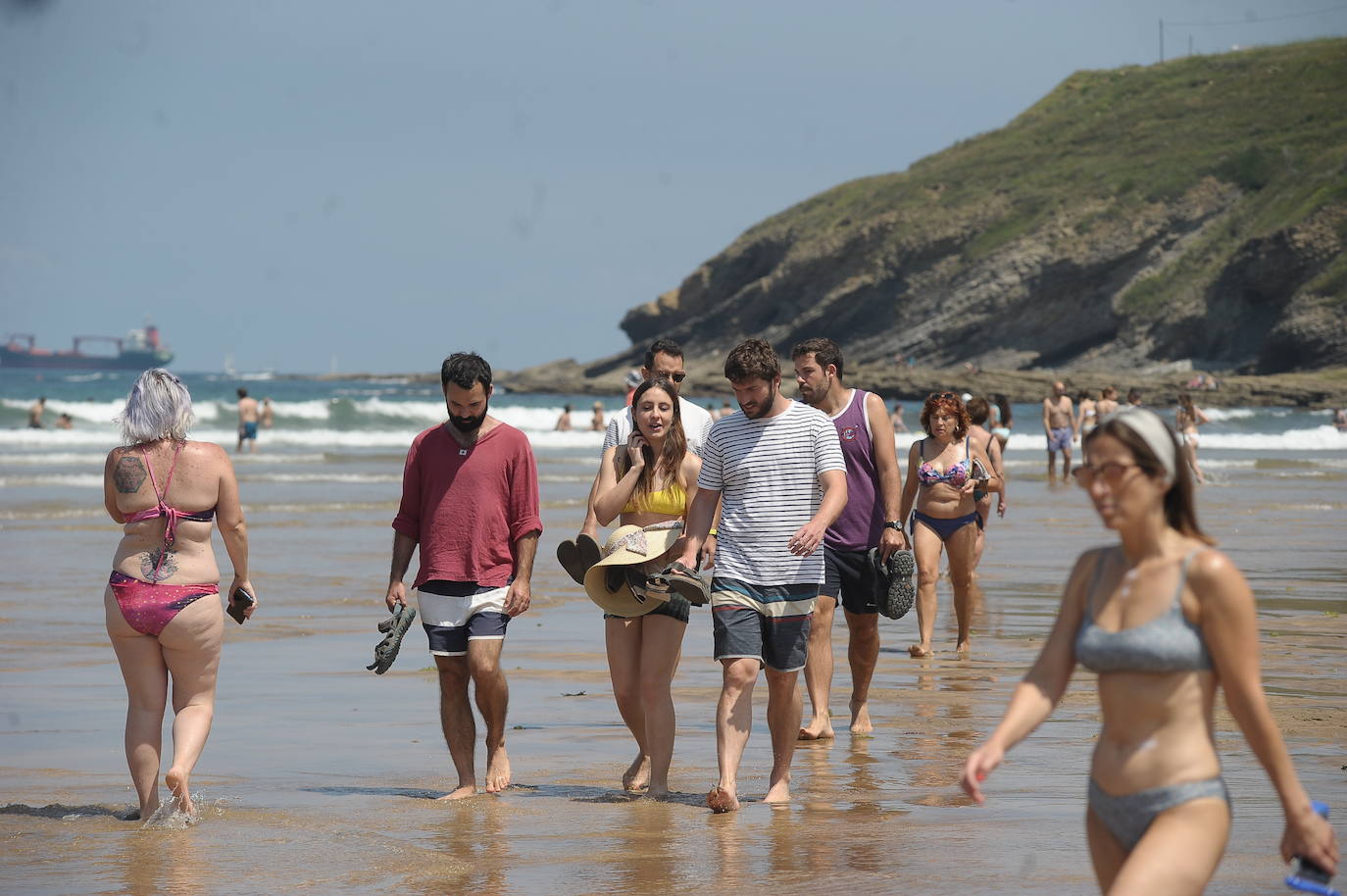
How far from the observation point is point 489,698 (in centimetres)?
692

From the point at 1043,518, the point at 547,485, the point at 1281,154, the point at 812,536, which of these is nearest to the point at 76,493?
the point at 547,485

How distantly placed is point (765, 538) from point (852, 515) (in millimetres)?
1561

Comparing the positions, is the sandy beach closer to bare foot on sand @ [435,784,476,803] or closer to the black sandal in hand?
bare foot on sand @ [435,784,476,803]

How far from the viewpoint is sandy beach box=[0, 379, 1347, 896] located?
553 centimetres

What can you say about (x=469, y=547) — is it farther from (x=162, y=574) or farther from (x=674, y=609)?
(x=162, y=574)

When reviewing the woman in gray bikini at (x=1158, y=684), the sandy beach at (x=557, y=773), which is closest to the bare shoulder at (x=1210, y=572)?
the woman in gray bikini at (x=1158, y=684)

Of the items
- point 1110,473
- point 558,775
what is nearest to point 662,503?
point 558,775

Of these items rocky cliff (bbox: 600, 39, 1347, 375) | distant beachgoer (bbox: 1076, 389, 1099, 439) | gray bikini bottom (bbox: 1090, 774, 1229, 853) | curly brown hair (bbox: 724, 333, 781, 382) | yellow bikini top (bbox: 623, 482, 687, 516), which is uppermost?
rocky cliff (bbox: 600, 39, 1347, 375)

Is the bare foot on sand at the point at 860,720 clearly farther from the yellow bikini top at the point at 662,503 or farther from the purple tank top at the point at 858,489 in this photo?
the yellow bikini top at the point at 662,503

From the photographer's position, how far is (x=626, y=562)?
6.75m

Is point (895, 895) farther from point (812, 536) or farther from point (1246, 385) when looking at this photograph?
point (1246, 385)

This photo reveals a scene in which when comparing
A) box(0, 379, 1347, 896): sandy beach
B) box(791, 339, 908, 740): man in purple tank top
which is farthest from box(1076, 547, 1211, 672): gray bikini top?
box(791, 339, 908, 740): man in purple tank top

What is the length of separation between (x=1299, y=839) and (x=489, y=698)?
4.09 metres

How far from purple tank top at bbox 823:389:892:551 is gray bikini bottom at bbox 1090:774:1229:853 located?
4.40 metres
